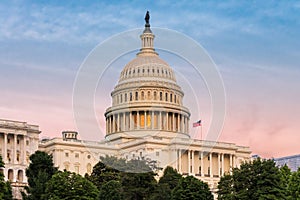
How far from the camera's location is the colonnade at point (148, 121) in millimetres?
126562

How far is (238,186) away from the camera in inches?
4065

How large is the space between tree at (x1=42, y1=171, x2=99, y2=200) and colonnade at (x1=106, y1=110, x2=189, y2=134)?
14.9m

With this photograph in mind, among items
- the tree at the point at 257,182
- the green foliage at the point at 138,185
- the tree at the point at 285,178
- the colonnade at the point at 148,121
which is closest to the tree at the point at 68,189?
the green foliage at the point at 138,185

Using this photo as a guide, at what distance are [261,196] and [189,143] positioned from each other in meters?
86.2

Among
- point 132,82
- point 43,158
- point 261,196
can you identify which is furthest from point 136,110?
point 261,196

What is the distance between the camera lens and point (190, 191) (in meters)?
106

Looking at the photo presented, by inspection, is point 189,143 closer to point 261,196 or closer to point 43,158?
point 43,158

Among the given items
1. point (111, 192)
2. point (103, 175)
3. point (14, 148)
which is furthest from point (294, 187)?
point (14, 148)

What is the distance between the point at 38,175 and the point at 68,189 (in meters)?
12.1

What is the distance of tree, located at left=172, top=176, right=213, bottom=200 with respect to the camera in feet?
346

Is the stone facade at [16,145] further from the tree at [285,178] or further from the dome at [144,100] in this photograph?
the tree at [285,178]

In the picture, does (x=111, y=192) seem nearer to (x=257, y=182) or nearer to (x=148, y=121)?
(x=257, y=182)

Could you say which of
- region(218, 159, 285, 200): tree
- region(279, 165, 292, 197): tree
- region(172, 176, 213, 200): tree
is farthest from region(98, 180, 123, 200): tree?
region(279, 165, 292, 197): tree

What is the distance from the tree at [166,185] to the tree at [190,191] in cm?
184
